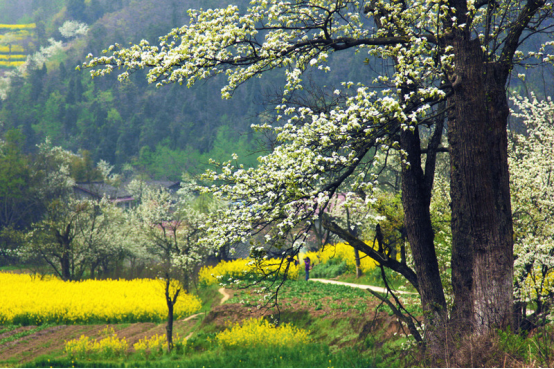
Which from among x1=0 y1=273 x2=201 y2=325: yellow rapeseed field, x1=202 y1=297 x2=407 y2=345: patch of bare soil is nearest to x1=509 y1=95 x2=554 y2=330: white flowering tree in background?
x1=202 y1=297 x2=407 y2=345: patch of bare soil

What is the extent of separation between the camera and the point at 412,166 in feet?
28.6

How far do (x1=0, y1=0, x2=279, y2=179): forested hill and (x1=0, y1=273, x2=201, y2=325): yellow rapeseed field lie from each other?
220 ft

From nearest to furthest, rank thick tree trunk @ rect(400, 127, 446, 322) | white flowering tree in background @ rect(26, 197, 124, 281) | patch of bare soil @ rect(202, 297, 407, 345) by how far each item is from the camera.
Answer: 1. thick tree trunk @ rect(400, 127, 446, 322)
2. patch of bare soil @ rect(202, 297, 407, 345)
3. white flowering tree in background @ rect(26, 197, 124, 281)

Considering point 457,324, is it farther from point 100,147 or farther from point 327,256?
point 100,147

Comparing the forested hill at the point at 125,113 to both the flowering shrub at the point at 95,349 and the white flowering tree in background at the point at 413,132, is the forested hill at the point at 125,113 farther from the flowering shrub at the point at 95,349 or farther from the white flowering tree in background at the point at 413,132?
the white flowering tree in background at the point at 413,132

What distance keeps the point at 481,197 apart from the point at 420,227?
6.63 ft

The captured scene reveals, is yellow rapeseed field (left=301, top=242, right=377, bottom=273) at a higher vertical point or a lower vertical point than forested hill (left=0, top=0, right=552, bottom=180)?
lower

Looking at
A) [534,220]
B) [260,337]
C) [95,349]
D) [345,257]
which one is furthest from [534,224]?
[345,257]

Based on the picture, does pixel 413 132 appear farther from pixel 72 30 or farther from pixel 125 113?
pixel 72 30

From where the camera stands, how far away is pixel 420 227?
335 inches

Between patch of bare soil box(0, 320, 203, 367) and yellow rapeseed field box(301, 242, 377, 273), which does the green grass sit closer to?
patch of bare soil box(0, 320, 203, 367)

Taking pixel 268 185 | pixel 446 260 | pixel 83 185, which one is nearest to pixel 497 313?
pixel 268 185

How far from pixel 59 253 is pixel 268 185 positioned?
3037 cm

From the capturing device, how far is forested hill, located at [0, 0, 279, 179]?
103 meters
